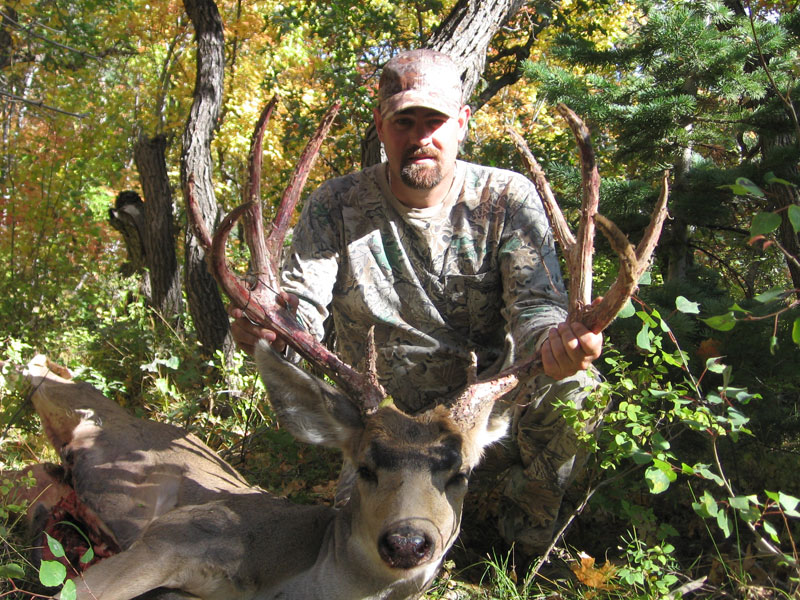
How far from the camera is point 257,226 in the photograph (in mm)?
3471

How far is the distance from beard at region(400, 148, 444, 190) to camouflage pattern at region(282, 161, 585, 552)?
208 mm

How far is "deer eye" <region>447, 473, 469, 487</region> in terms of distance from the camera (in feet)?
10.2

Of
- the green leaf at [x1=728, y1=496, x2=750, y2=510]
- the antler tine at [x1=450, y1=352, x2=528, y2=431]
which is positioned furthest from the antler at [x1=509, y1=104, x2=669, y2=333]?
the green leaf at [x1=728, y1=496, x2=750, y2=510]

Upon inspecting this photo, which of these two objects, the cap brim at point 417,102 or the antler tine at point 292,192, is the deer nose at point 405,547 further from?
the cap brim at point 417,102

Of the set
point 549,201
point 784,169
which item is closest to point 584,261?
point 549,201

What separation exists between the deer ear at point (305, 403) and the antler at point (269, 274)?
0.08 metres

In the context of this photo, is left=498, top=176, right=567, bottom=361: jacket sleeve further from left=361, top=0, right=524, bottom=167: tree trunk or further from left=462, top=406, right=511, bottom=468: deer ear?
left=361, top=0, right=524, bottom=167: tree trunk

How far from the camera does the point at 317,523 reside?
3.54m

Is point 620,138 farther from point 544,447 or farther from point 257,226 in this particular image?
point 257,226

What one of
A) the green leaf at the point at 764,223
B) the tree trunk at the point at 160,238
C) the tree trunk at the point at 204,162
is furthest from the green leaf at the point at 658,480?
the tree trunk at the point at 160,238

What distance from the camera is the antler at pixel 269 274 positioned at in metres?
3.29

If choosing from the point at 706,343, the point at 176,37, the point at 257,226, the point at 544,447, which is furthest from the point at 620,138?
the point at 176,37

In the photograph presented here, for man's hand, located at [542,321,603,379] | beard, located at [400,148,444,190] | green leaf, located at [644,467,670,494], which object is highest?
beard, located at [400,148,444,190]

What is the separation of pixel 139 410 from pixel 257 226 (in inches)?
113
